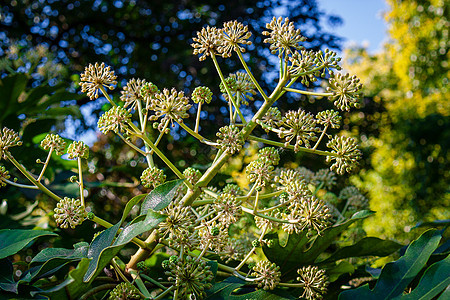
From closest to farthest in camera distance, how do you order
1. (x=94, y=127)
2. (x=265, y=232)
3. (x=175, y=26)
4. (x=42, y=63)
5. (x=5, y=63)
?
(x=265, y=232)
(x=5, y=63)
(x=42, y=63)
(x=94, y=127)
(x=175, y=26)

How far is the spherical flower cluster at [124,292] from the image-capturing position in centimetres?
56

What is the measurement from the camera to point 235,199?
59 cm

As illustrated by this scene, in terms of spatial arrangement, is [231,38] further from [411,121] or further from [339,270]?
[411,121]

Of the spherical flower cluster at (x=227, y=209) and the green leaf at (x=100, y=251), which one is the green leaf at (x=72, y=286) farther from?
the spherical flower cluster at (x=227, y=209)

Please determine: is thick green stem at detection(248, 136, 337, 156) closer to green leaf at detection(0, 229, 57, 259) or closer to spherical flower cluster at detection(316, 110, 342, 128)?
spherical flower cluster at detection(316, 110, 342, 128)

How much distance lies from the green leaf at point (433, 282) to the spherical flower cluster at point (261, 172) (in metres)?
0.26

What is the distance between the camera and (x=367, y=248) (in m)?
0.77

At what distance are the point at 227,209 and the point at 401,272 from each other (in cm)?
28

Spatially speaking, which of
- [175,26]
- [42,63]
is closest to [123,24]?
[175,26]

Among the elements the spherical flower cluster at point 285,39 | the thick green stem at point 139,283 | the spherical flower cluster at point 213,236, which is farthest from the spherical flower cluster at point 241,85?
the thick green stem at point 139,283

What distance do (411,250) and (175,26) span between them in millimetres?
3082

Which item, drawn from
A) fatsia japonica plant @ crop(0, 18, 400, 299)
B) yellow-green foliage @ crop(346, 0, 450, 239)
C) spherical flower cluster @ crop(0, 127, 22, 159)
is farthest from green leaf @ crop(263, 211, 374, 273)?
yellow-green foliage @ crop(346, 0, 450, 239)

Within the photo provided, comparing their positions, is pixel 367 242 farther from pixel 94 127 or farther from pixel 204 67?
pixel 94 127

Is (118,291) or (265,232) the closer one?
(118,291)
